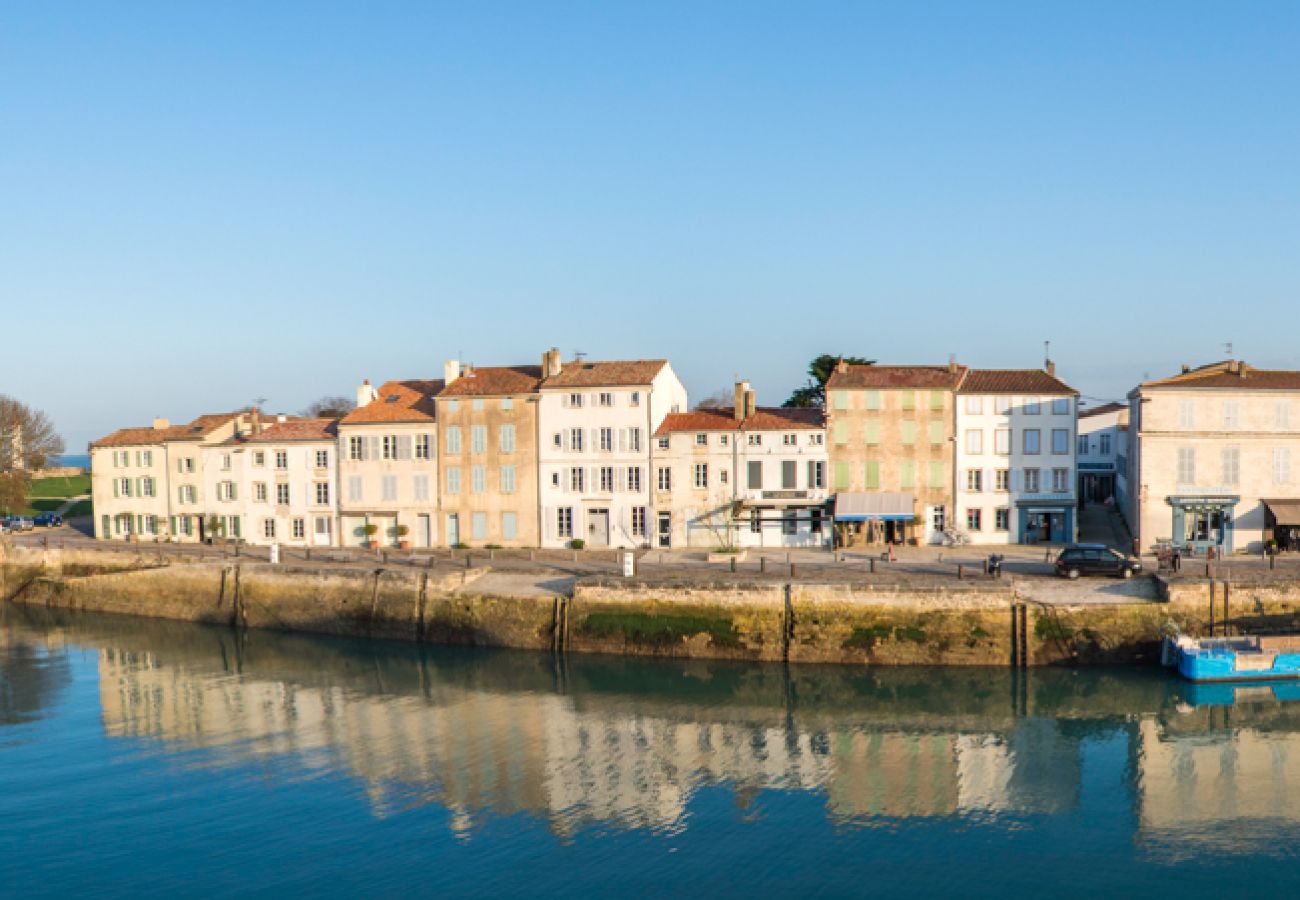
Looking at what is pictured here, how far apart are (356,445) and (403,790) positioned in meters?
29.6

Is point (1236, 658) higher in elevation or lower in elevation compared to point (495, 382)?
lower

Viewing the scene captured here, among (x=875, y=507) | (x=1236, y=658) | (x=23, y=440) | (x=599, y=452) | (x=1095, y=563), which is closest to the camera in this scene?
(x=1236, y=658)

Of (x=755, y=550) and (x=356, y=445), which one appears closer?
(x=755, y=550)

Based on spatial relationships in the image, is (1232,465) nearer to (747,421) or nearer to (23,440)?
(747,421)

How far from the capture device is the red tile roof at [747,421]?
46000 millimetres

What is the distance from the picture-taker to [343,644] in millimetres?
41188

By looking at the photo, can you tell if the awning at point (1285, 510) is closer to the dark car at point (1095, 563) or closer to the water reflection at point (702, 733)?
the dark car at point (1095, 563)

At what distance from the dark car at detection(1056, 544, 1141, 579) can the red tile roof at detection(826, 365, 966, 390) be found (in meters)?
11.4

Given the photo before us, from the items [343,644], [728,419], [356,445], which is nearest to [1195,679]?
[728,419]

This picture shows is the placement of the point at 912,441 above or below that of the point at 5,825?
above

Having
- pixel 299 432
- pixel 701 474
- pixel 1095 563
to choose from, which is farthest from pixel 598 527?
pixel 1095 563

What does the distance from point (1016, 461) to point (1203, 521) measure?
7.96 m

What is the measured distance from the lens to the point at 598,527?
48.0 meters

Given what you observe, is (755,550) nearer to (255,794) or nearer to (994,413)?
(994,413)
